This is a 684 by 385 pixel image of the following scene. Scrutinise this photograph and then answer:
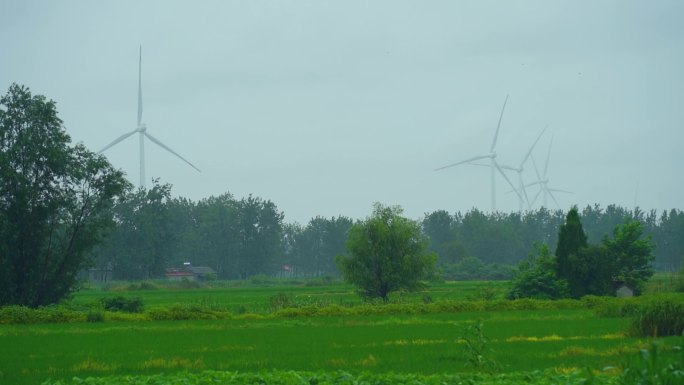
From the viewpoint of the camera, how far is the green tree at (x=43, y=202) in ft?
175

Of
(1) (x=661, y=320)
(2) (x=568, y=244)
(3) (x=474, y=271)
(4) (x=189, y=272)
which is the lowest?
(1) (x=661, y=320)

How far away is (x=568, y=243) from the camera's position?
190 feet

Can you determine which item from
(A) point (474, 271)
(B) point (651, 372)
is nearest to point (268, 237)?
(A) point (474, 271)

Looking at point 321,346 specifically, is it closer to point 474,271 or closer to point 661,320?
point 661,320

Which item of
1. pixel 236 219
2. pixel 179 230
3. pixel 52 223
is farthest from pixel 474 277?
pixel 52 223

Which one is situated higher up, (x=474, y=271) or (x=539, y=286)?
(x=474, y=271)

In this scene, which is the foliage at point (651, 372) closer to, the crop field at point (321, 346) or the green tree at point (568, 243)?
the crop field at point (321, 346)

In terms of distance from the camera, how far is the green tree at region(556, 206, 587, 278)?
57.5 metres

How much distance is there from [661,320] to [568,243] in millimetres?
29399

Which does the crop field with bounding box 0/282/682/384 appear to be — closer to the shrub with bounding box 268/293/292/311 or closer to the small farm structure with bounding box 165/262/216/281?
the shrub with bounding box 268/293/292/311

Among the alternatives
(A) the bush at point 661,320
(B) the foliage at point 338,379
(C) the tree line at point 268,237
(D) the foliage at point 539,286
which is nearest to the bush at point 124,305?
(D) the foliage at point 539,286

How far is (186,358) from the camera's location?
2403 cm

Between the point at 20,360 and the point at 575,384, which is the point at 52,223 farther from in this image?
the point at 575,384

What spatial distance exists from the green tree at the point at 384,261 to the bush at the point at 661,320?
3102 centimetres
